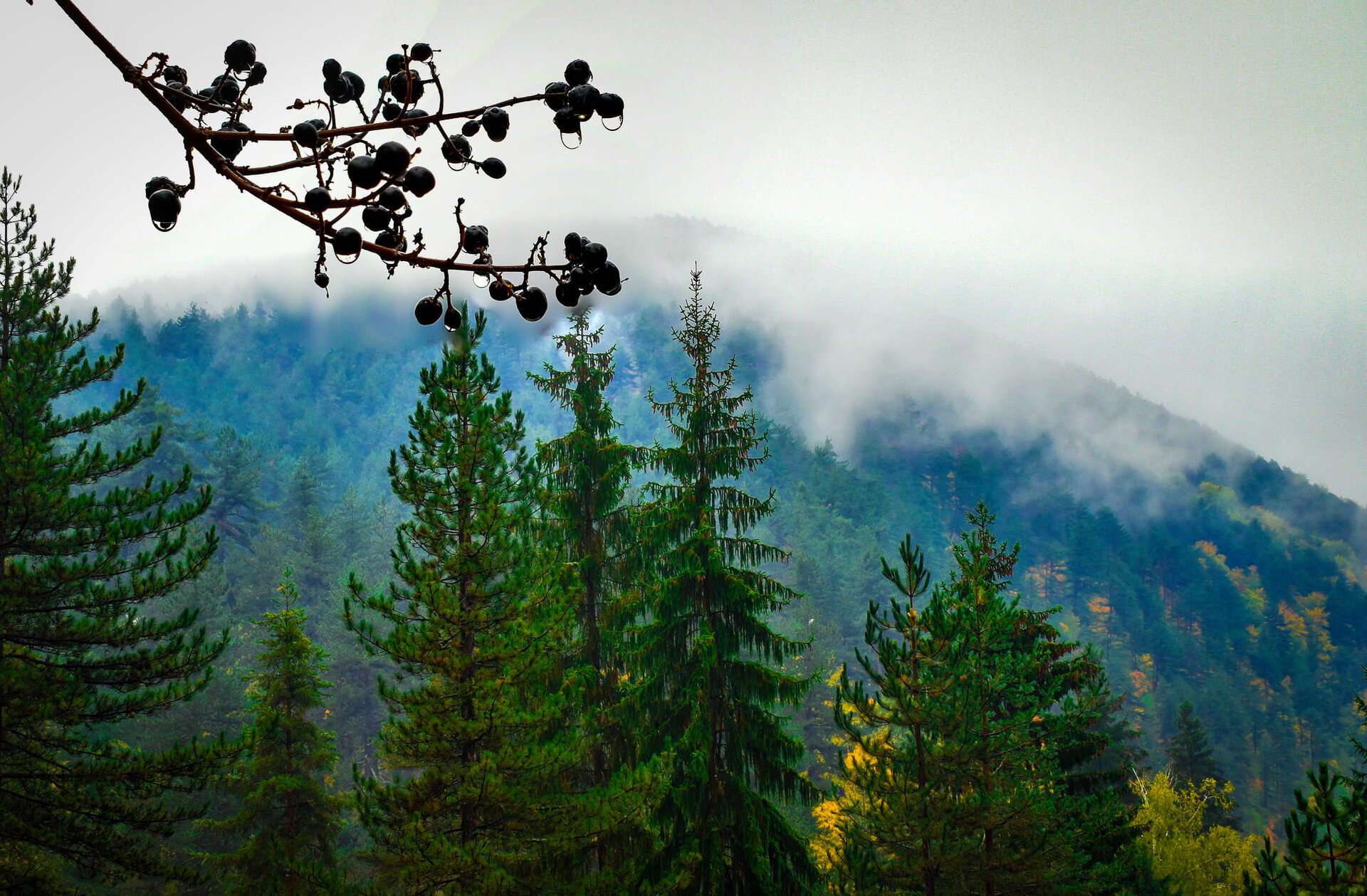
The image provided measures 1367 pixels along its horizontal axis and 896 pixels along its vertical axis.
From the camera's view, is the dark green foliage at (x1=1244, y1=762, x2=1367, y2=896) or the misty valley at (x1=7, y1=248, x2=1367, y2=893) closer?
the dark green foliage at (x1=1244, y1=762, x2=1367, y2=896)

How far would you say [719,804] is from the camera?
1046 centimetres

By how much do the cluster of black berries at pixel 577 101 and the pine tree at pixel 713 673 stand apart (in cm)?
918

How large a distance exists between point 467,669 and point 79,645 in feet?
18.2

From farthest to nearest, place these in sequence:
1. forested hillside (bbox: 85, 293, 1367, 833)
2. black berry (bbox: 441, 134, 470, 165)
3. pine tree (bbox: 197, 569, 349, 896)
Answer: forested hillside (bbox: 85, 293, 1367, 833) → pine tree (bbox: 197, 569, 349, 896) → black berry (bbox: 441, 134, 470, 165)

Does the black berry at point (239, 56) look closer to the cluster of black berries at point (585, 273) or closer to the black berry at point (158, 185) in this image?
the black berry at point (158, 185)

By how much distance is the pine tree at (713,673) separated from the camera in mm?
9992

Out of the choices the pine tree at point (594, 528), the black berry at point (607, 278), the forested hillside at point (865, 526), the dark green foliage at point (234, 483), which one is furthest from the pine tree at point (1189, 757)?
the dark green foliage at point (234, 483)

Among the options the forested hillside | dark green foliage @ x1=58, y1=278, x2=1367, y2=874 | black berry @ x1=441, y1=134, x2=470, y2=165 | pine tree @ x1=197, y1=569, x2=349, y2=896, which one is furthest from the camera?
dark green foliage @ x1=58, y1=278, x2=1367, y2=874

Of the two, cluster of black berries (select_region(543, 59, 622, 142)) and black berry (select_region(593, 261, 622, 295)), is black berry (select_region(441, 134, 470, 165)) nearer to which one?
cluster of black berries (select_region(543, 59, 622, 142))

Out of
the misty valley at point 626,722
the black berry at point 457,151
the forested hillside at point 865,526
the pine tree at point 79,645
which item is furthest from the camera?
the forested hillside at point 865,526

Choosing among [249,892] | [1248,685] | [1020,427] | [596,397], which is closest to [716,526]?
[596,397]

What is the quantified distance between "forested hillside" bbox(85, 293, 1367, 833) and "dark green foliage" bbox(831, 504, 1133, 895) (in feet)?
79.1

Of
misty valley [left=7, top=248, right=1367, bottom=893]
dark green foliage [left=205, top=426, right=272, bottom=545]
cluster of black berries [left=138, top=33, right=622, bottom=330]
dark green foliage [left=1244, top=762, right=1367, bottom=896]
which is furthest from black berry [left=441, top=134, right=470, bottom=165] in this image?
dark green foliage [left=205, top=426, right=272, bottom=545]

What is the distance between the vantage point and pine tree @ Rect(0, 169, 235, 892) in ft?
25.6
